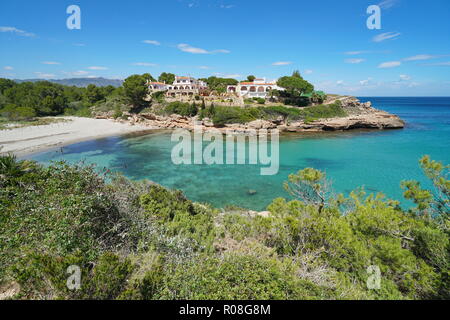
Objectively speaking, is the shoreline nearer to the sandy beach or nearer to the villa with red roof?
the sandy beach

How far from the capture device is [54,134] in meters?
34.8

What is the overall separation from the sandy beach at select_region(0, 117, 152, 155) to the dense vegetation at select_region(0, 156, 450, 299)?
24.3 meters

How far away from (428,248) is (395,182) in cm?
1679

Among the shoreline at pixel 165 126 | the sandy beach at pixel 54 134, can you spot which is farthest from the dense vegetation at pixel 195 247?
the shoreline at pixel 165 126

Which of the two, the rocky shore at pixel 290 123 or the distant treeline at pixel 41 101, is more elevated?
the distant treeline at pixel 41 101

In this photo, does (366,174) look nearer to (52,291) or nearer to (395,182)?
(395,182)

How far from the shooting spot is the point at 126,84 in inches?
2014

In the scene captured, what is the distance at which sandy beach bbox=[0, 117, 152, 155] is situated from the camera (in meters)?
27.8

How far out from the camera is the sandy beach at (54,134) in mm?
27781

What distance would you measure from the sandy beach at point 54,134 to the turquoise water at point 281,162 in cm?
303

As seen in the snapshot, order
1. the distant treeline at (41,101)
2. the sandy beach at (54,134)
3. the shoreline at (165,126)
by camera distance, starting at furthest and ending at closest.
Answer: the distant treeline at (41,101), the shoreline at (165,126), the sandy beach at (54,134)

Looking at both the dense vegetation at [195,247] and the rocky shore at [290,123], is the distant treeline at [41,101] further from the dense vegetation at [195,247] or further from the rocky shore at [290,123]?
the dense vegetation at [195,247]

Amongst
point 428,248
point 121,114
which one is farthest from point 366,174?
point 121,114

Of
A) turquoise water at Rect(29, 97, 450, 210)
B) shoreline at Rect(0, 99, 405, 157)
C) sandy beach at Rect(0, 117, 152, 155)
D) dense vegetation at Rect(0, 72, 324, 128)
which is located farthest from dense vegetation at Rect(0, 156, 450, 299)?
dense vegetation at Rect(0, 72, 324, 128)
